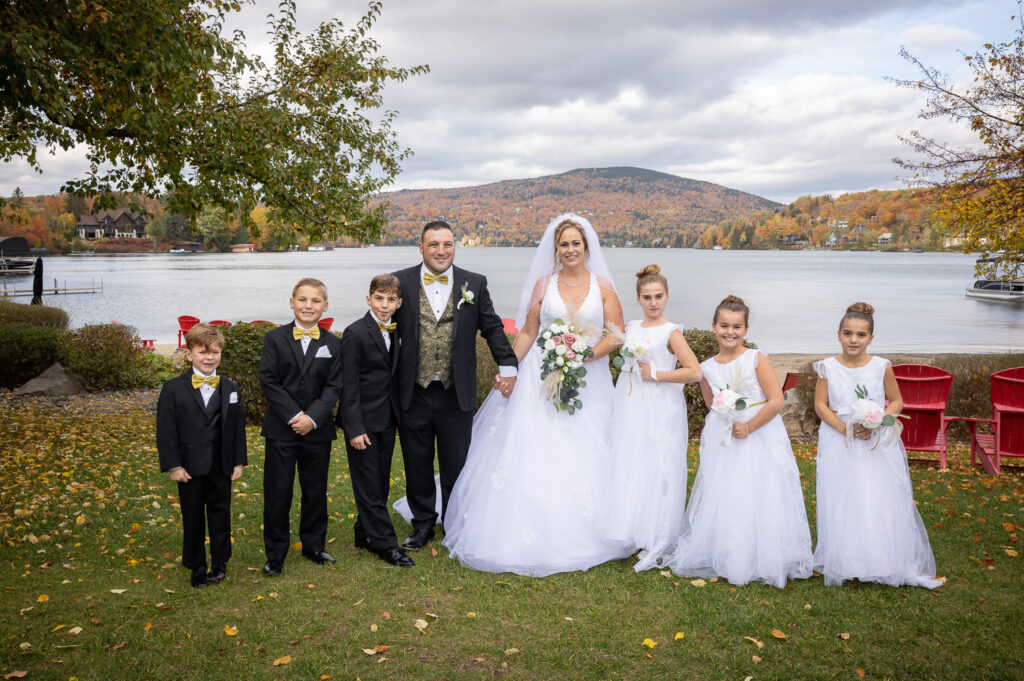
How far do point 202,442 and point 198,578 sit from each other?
1047 mm

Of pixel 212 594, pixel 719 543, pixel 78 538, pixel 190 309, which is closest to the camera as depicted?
pixel 212 594

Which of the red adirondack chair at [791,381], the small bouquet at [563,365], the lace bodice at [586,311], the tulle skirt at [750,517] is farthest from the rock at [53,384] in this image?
the red adirondack chair at [791,381]

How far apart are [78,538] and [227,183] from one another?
19.6 ft

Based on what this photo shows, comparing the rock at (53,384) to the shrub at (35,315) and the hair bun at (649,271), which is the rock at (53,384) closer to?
the shrub at (35,315)

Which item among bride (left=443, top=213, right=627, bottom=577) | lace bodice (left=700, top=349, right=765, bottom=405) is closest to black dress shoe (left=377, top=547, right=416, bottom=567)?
bride (left=443, top=213, right=627, bottom=577)

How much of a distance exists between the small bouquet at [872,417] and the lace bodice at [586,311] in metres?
2.03

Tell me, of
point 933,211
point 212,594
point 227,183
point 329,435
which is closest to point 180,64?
point 227,183

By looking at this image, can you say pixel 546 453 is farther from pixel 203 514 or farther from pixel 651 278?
pixel 203 514

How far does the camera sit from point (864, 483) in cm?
498

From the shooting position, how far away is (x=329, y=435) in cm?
526

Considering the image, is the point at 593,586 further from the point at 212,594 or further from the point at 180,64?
the point at 180,64

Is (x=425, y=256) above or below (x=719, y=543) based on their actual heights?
above

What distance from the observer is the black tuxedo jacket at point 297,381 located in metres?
5.02

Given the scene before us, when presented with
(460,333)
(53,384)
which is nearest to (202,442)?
(460,333)
